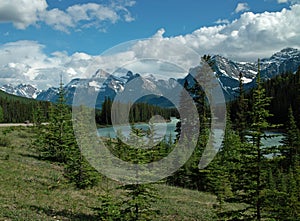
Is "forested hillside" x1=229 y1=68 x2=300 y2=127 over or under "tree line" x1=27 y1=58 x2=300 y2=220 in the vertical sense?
over

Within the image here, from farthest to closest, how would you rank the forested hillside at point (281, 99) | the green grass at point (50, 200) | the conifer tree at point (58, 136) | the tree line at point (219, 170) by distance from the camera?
the forested hillside at point (281, 99), the conifer tree at point (58, 136), the green grass at point (50, 200), the tree line at point (219, 170)

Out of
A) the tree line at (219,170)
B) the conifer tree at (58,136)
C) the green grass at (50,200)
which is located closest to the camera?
the tree line at (219,170)

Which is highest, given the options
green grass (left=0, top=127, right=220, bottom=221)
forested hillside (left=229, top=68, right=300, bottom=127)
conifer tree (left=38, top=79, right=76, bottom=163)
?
forested hillside (left=229, top=68, right=300, bottom=127)

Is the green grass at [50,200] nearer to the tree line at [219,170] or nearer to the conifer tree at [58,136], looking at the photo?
the tree line at [219,170]

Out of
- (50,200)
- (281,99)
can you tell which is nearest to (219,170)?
(50,200)

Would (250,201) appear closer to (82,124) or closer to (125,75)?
(125,75)

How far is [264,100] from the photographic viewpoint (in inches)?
554

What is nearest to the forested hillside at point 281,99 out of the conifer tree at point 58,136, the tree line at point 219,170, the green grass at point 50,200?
the tree line at point 219,170

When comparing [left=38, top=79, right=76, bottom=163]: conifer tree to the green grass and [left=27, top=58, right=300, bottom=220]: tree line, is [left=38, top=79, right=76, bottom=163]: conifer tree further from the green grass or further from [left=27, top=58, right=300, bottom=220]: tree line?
the green grass

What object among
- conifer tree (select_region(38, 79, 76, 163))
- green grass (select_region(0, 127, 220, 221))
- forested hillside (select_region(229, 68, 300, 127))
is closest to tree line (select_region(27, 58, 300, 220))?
conifer tree (select_region(38, 79, 76, 163))

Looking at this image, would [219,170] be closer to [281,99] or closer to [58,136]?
[58,136]

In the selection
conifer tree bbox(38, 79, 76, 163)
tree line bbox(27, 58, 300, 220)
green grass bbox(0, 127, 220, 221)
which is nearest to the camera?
tree line bbox(27, 58, 300, 220)

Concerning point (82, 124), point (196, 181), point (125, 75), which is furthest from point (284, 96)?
point (125, 75)

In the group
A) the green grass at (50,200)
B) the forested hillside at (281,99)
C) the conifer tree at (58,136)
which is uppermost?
the forested hillside at (281,99)
